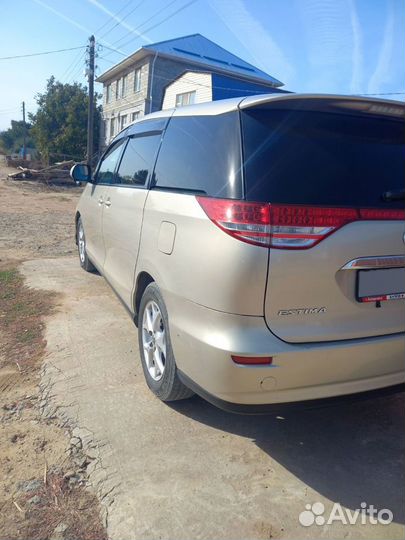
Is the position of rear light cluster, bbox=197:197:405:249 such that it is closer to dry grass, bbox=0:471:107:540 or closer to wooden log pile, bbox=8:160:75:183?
dry grass, bbox=0:471:107:540

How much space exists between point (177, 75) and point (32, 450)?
30216 millimetres

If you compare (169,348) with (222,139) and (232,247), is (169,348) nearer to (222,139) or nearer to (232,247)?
(232,247)

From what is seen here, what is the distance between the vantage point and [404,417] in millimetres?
→ 2861

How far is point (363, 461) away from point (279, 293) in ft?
3.95

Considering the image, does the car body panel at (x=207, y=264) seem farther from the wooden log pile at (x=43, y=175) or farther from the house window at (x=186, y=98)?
the wooden log pile at (x=43, y=175)

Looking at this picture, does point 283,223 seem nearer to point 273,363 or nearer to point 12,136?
point 273,363

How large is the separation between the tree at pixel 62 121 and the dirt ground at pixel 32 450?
31.0 meters

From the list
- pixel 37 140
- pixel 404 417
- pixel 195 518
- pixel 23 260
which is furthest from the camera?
pixel 37 140

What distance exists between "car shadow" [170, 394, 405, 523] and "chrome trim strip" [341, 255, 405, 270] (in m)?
0.81

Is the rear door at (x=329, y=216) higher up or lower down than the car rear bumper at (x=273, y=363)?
higher up

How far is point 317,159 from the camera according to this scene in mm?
2119

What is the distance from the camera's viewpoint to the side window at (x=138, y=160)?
3277mm

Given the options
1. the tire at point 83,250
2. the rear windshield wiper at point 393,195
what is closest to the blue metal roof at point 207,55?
the tire at point 83,250

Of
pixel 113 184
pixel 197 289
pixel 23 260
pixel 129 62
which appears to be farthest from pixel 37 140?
pixel 197 289
